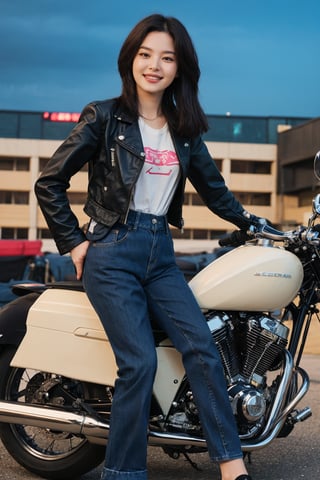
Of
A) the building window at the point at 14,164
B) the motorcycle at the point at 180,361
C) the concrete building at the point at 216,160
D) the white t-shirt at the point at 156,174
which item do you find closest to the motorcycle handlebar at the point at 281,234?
the motorcycle at the point at 180,361

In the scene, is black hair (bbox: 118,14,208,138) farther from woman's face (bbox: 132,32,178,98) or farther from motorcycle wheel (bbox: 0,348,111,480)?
motorcycle wheel (bbox: 0,348,111,480)

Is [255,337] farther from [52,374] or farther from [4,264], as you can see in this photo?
[4,264]

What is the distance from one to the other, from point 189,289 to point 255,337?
39 cm

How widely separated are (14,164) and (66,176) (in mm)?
65641

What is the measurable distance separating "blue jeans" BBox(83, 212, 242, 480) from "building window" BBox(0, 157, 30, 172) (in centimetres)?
6466

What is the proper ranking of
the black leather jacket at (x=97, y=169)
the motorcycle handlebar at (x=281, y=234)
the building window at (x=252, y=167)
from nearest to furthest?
1. the black leather jacket at (x=97, y=169)
2. the motorcycle handlebar at (x=281, y=234)
3. the building window at (x=252, y=167)

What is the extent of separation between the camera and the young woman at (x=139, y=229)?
316 cm

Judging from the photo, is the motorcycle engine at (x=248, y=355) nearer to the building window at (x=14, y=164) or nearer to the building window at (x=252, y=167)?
the building window at (x=252, y=167)

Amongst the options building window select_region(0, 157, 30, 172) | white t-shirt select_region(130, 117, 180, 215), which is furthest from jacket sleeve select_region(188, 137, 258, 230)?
building window select_region(0, 157, 30, 172)

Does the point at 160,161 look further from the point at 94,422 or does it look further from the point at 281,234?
the point at 94,422

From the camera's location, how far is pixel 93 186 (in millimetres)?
3350

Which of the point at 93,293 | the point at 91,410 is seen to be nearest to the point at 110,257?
the point at 93,293

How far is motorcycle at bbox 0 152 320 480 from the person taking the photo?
3.37 metres

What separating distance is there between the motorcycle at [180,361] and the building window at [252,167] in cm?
6295
